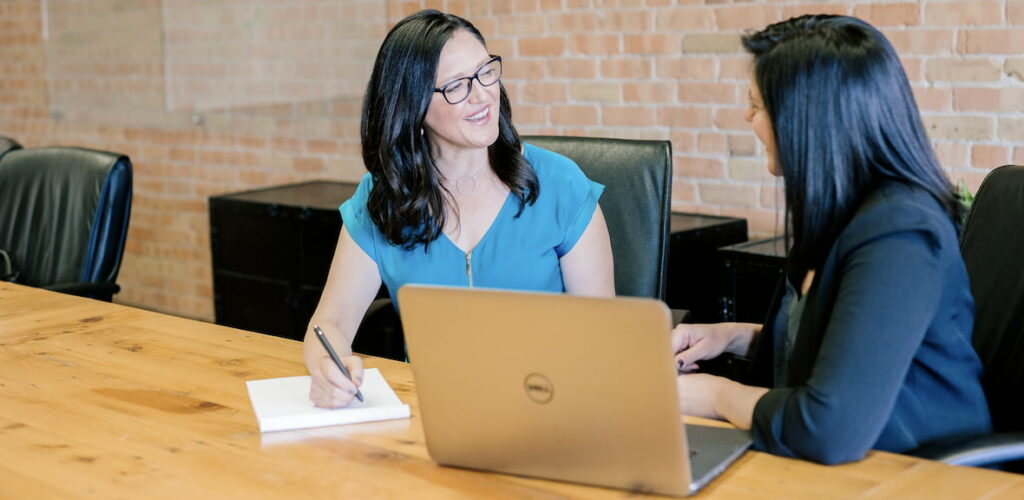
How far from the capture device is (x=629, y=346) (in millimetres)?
1171

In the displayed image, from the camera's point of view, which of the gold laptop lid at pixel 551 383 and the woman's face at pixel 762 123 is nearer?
the gold laptop lid at pixel 551 383

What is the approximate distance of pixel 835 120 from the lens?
1.38 metres

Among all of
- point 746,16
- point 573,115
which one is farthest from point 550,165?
point 573,115

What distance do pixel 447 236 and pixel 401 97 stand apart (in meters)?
0.27

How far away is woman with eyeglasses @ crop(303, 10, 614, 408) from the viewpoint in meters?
2.06

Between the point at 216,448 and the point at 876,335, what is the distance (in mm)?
826

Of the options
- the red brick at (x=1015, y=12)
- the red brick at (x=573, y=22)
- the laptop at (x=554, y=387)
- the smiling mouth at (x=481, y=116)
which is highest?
the red brick at (x=573, y=22)

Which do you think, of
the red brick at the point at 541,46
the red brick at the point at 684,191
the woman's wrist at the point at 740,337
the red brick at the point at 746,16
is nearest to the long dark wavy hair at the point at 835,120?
the woman's wrist at the point at 740,337

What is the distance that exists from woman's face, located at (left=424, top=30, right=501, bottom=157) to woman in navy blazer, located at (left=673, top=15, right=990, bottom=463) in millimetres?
678

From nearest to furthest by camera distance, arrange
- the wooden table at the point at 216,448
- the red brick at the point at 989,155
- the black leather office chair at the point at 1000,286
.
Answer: the wooden table at the point at 216,448, the black leather office chair at the point at 1000,286, the red brick at the point at 989,155

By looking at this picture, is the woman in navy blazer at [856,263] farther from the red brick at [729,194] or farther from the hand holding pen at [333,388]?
the red brick at [729,194]

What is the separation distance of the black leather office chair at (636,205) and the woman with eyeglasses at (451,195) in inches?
3.3

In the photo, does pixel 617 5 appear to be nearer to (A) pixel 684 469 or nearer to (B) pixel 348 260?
(B) pixel 348 260

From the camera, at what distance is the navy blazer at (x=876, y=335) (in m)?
1.31
